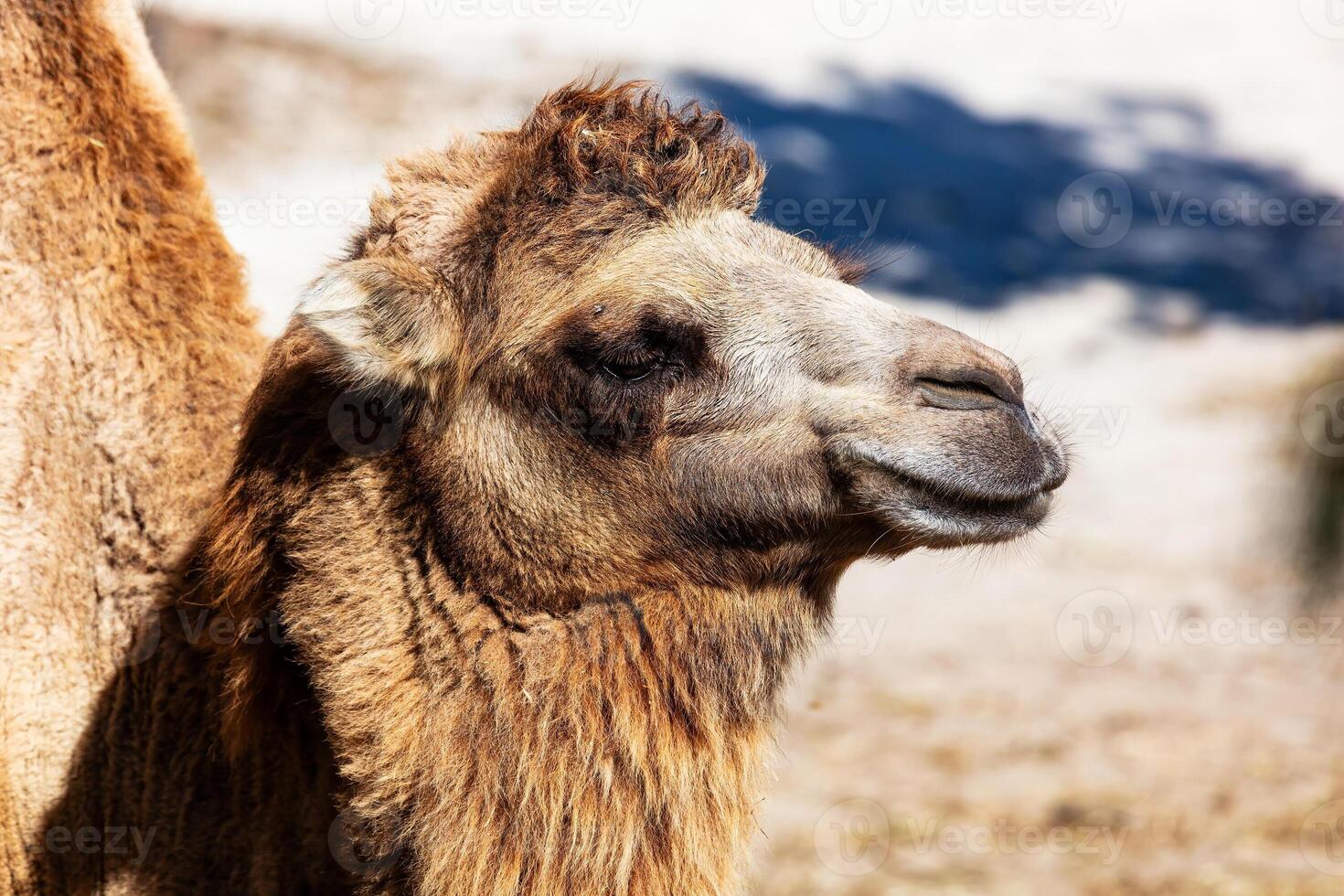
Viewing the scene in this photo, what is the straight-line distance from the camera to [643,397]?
355cm

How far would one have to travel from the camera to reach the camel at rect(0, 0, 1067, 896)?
3.38 meters

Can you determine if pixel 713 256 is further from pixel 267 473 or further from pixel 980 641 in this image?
pixel 980 641

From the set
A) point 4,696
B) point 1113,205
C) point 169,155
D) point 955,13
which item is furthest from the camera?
point 955,13

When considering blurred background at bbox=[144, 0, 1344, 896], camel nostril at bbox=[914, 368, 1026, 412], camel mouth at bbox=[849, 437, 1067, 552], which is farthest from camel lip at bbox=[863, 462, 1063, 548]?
blurred background at bbox=[144, 0, 1344, 896]

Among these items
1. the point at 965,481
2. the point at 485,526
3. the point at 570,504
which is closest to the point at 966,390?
the point at 965,481

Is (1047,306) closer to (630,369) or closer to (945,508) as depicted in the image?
(945,508)

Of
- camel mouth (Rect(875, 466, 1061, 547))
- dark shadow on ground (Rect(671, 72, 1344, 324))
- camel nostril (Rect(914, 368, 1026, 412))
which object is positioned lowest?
camel mouth (Rect(875, 466, 1061, 547))

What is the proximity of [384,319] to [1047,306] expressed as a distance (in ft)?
32.1

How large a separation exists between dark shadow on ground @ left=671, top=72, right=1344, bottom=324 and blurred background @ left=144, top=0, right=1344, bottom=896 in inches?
1.8

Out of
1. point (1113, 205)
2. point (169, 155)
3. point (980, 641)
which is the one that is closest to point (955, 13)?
point (1113, 205)

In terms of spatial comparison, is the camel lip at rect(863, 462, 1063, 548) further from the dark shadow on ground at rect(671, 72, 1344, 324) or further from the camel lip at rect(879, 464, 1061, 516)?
the dark shadow on ground at rect(671, 72, 1344, 324)

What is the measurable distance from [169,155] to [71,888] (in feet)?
6.93

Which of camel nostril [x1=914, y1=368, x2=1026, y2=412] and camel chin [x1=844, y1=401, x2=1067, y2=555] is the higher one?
camel nostril [x1=914, y1=368, x2=1026, y2=412]

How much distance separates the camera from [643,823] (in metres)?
3.46
